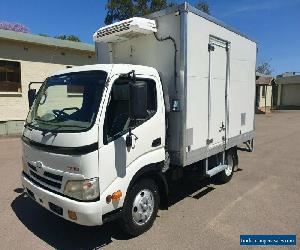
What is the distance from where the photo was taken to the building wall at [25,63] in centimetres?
1534

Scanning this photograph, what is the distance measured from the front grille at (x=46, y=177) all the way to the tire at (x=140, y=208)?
1020mm

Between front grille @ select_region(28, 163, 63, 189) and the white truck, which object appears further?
front grille @ select_region(28, 163, 63, 189)

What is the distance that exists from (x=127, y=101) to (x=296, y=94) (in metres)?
47.8

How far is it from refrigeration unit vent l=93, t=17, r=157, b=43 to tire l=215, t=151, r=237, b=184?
3751mm

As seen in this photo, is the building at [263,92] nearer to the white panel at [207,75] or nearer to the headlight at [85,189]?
the white panel at [207,75]

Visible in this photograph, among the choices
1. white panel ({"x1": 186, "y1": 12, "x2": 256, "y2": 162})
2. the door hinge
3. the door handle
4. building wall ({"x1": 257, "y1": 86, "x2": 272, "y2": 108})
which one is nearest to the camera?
the door handle

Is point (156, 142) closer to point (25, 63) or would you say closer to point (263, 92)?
point (25, 63)

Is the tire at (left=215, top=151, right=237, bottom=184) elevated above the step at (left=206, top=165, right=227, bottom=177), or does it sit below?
below

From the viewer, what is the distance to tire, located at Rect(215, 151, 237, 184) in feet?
24.1

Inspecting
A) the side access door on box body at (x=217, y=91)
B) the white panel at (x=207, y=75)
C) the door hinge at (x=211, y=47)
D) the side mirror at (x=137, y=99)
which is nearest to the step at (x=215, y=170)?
the side access door on box body at (x=217, y=91)

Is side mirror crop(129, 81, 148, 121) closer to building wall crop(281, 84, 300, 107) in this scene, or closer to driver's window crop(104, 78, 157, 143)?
driver's window crop(104, 78, 157, 143)

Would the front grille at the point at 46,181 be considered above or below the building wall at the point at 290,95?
below

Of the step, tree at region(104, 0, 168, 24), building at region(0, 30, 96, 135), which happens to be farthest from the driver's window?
tree at region(104, 0, 168, 24)

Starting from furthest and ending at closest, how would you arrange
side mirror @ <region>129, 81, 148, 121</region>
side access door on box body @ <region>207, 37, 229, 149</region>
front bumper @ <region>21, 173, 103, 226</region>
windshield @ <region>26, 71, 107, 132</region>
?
1. side access door on box body @ <region>207, 37, 229, 149</region>
2. windshield @ <region>26, 71, 107, 132</region>
3. side mirror @ <region>129, 81, 148, 121</region>
4. front bumper @ <region>21, 173, 103, 226</region>
